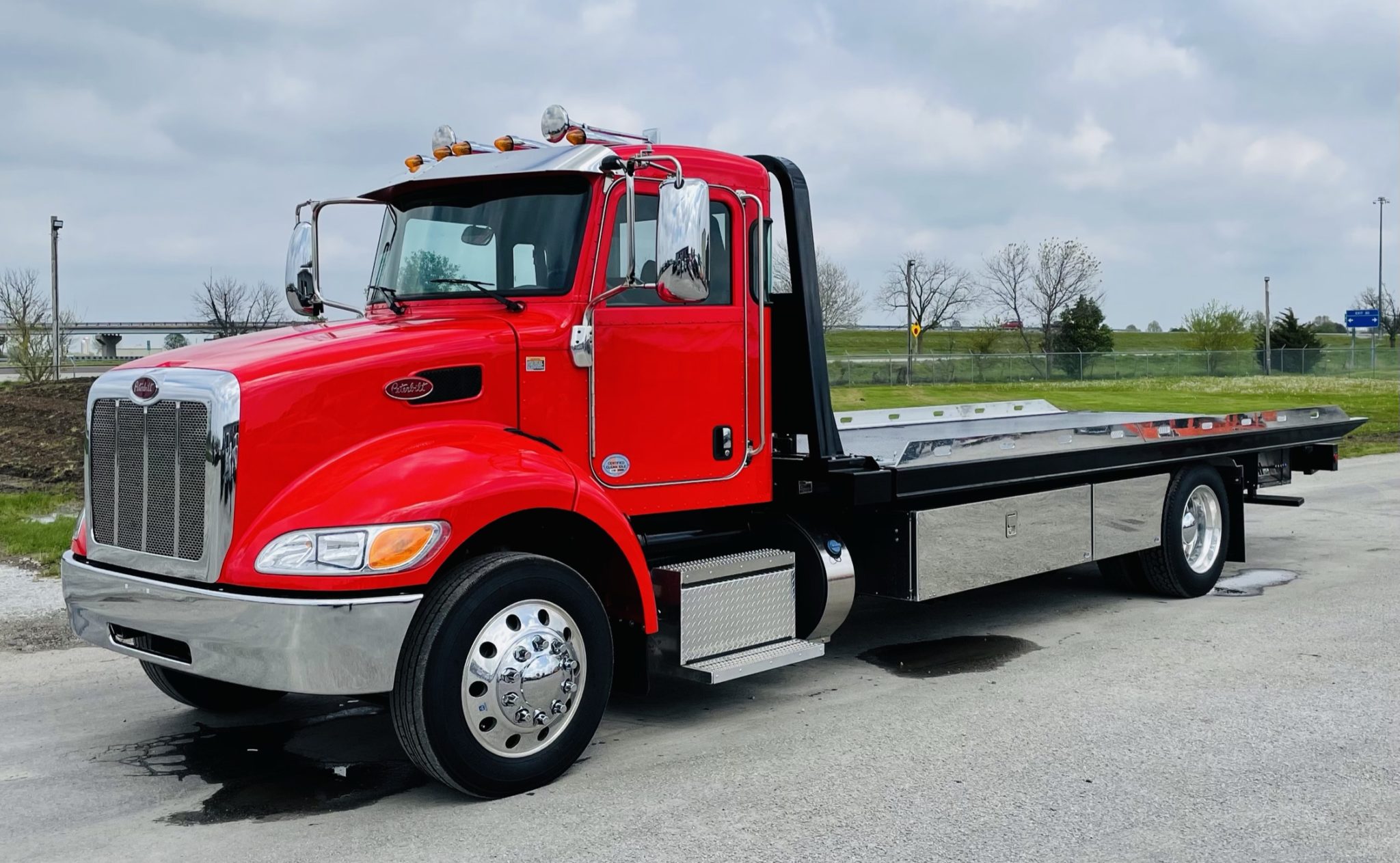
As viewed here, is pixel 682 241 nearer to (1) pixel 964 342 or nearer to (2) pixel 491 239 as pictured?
(2) pixel 491 239

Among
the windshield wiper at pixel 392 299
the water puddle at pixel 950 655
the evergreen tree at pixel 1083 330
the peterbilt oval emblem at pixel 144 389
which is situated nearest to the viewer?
the peterbilt oval emblem at pixel 144 389

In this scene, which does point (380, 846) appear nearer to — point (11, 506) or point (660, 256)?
point (660, 256)

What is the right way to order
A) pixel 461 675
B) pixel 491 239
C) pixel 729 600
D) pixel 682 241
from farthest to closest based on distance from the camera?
pixel 729 600 < pixel 491 239 < pixel 682 241 < pixel 461 675

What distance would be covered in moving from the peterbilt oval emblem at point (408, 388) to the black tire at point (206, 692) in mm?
1893

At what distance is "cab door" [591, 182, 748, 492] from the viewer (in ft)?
17.7

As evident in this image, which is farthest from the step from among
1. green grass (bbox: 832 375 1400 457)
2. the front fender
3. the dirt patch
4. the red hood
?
green grass (bbox: 832 375 1400 457)

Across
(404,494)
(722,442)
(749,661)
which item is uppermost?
(722,442)

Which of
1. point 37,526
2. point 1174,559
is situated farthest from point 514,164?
point 37,526

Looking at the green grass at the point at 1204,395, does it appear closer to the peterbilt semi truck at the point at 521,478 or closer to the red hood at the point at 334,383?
the peterbilt semi truck at the point at 521,478

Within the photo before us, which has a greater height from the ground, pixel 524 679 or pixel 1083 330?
pixel 1083 330

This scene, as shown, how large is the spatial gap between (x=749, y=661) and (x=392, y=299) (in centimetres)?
233

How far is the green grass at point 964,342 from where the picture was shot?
66.1 metres

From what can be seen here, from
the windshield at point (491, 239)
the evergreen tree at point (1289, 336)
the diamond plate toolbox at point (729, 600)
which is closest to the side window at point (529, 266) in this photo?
the windshield at point (491, 239)

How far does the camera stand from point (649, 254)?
5.55 metres
